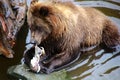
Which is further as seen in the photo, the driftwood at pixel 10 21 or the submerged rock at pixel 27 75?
the driftwood at pixel 10 21

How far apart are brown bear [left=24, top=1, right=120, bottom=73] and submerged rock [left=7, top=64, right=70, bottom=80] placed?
8cm

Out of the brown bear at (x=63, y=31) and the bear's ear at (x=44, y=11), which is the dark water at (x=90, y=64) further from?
the bear's ear at (x=44, y=11)

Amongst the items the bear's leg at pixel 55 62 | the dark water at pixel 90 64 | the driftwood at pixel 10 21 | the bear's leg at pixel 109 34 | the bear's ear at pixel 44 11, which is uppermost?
the bear's ear at pixel 44 11

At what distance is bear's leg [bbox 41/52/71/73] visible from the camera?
20.5ft

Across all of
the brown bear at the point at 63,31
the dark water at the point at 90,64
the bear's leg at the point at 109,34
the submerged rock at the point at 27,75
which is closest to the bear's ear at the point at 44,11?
the brown bear at the point at 63,31

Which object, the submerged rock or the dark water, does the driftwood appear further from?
the submerged rock

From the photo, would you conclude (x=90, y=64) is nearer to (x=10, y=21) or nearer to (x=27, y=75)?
(x=27, y=75)

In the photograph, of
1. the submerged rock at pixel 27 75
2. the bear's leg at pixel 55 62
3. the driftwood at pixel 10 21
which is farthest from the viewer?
the driftwood at pixel 10 21

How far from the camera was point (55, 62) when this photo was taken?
6348 mm

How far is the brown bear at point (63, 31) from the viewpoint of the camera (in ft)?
19.9

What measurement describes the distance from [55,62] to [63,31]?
445 millimetres

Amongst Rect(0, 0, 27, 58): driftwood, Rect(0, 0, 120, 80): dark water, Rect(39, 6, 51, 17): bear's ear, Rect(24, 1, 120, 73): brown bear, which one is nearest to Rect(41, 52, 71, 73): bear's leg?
Rect(24, 1, 120, 73): brown bear

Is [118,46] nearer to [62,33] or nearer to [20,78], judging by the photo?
[62,33]

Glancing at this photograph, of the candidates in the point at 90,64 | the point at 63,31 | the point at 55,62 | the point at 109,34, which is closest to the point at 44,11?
the point at 63,31
